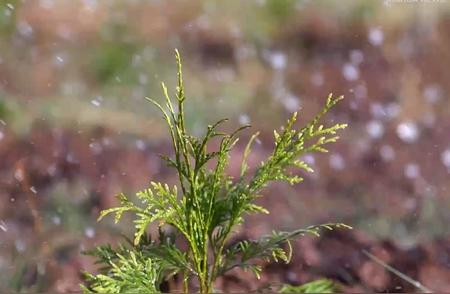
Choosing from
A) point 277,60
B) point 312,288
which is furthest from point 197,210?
point 277,60

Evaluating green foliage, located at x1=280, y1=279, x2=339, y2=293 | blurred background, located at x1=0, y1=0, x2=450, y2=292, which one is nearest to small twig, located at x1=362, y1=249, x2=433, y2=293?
blurred background, located at x1=0, y1=0, x2=450, y2=292

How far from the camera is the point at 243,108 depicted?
1.19 m

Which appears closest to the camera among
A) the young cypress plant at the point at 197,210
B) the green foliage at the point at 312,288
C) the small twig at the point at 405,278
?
the young cypress plant at the point at 197,210

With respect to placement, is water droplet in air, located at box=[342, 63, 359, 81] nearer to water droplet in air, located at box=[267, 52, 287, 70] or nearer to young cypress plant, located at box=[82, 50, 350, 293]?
water droplet in air, located at box=[267, 52, 287, 70]

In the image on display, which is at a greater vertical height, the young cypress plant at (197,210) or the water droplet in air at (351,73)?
the water droplet in air at (351,73)

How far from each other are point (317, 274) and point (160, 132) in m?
0.36

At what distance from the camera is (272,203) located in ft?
3.93

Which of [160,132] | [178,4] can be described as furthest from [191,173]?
[178,4]

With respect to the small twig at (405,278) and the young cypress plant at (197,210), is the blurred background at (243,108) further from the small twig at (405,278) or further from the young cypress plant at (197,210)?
the young cypress plant at (197,210)

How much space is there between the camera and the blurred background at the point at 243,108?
1.18 m

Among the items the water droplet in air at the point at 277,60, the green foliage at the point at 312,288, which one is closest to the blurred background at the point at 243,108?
the water droplet in air at the point at 277,60

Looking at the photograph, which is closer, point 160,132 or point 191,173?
point 191,173

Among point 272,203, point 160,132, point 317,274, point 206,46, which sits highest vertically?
point 206,46

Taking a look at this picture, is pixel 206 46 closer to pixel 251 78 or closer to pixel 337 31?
pixel 251 78
